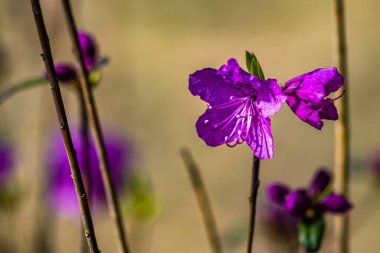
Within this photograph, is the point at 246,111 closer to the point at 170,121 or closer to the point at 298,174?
the point at 298,174

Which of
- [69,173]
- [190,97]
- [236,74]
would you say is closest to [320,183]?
[236,74]

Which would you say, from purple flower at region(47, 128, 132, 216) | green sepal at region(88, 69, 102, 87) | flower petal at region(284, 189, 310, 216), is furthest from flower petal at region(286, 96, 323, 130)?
purple flower at region(47, 128, 132, 216)

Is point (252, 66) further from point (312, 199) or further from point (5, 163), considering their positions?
point (5, 163)

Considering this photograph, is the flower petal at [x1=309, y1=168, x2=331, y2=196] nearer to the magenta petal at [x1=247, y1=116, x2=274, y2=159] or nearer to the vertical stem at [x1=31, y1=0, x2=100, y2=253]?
the magenta petal at [x1=247, y1=116, x2=274, y2=159]

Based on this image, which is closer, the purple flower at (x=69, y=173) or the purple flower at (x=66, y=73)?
the purple flower at (x=66, y=73)

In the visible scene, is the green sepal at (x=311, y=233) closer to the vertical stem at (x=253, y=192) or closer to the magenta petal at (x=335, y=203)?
the magenta petal at (x=335, y=203)

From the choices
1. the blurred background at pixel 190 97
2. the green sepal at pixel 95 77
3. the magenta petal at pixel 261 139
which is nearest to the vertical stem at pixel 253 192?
the magenta petal at pixel 261 139
